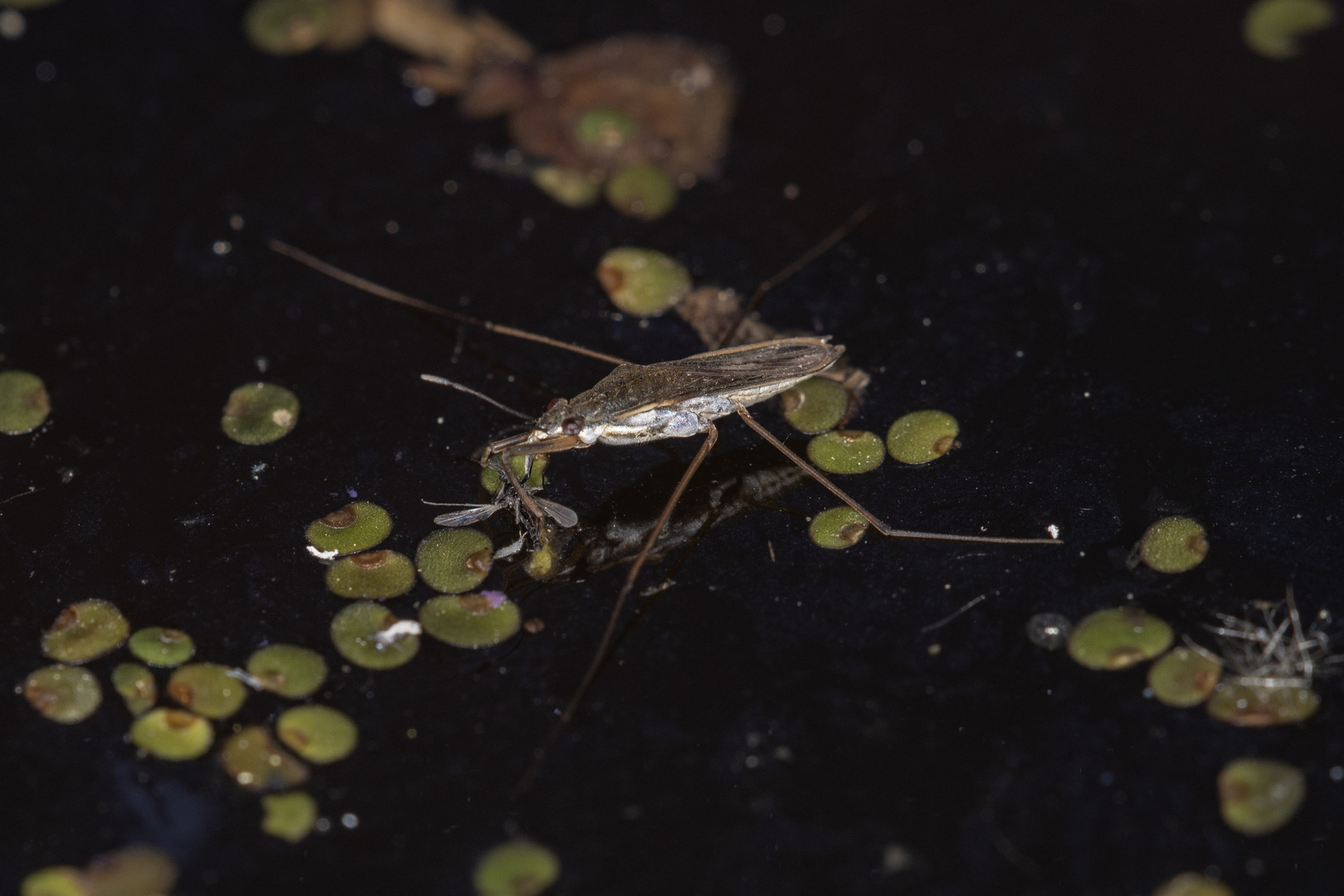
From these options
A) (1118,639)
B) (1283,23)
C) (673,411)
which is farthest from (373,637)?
(1283,23)

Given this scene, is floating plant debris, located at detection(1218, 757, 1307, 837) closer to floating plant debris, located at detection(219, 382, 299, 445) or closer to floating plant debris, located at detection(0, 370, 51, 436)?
floating plant debris, located at detection(219, 382, 299, 445)

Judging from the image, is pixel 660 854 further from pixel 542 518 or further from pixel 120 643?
pixel 120 643

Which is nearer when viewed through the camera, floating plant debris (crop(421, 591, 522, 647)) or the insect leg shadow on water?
floating plant debris (crop(421, 591, 522, 647))

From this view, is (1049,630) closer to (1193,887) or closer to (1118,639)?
(1118,639)

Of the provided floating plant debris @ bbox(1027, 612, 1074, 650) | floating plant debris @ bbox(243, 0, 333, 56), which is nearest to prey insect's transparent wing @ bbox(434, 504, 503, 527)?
floating plant debris @ bbox(1027, 612, 1074, 650)

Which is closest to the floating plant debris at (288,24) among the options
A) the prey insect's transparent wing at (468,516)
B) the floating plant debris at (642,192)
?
the floating plant debris at (642,192)

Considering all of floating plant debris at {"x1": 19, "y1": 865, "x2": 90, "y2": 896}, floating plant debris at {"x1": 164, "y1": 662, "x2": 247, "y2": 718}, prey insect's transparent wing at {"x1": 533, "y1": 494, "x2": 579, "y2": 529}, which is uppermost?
prey insect's transparent wing at {"x1": 533, "y1": 494, "x2": 579, "y2": 529}
